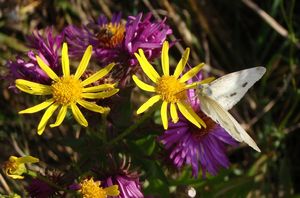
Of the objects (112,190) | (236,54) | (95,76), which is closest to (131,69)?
(95,76)

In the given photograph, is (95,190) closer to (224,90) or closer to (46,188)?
(46,188)

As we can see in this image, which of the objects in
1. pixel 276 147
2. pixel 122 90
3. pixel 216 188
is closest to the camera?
pixel 122 90

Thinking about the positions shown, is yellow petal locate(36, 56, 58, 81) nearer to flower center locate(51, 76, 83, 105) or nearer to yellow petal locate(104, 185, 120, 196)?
flower center locate(51, 76, 83, 105)

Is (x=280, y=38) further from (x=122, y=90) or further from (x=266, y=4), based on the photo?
(x=122, y=90)

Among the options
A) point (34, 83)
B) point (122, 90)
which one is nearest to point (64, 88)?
point (34, 83)

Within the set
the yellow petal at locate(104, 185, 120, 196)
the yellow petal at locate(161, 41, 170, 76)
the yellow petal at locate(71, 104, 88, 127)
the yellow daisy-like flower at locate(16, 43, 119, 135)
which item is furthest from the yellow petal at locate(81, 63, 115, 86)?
the yellow petal at locate(104, 185, 120, 196)

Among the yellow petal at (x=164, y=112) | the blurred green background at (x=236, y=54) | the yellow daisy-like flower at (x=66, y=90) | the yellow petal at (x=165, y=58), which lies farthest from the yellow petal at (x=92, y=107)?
the blurred green background at (x=236, y=54)

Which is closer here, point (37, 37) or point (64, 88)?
point (64, 88)
